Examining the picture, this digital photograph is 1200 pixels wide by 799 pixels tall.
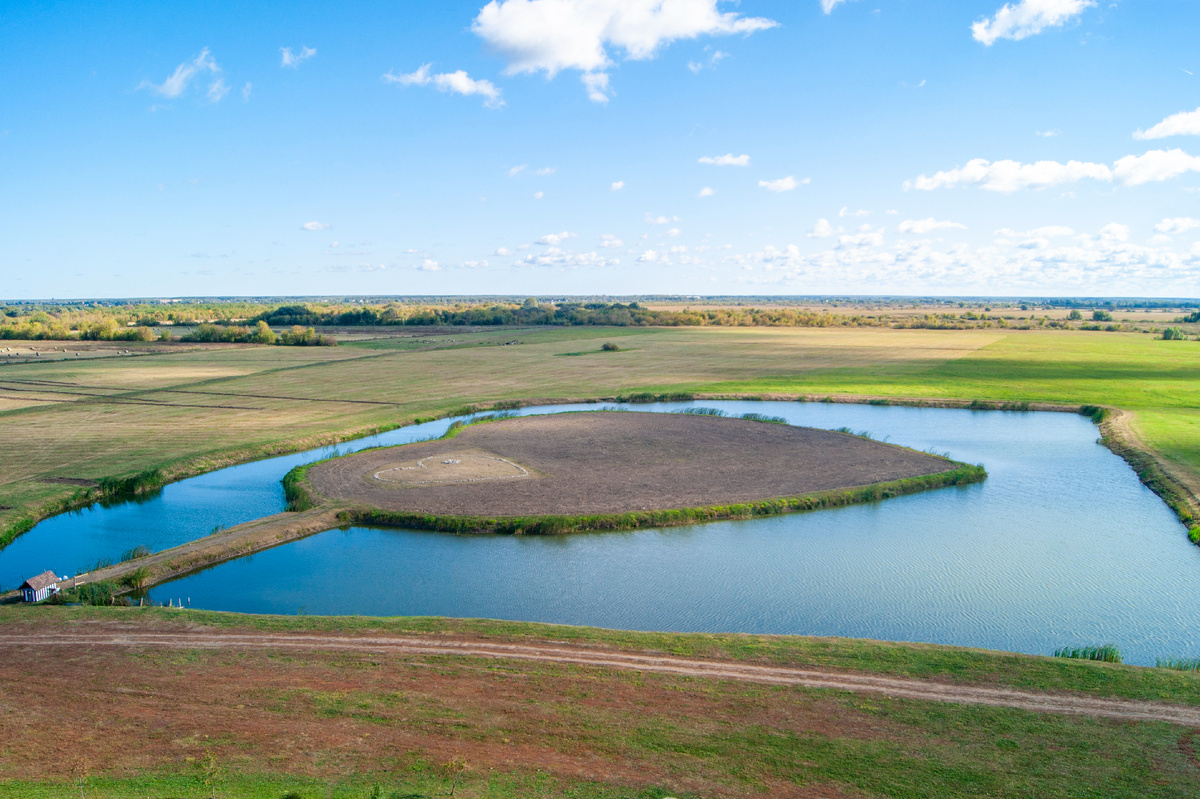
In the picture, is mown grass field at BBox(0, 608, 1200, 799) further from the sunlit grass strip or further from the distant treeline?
the distant treeline

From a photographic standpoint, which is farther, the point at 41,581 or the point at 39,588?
the point at 41,581

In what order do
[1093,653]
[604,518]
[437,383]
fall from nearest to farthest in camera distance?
[1093,653] → [604,518] → [437,383]

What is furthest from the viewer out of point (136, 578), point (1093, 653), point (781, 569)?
point (781, 569)

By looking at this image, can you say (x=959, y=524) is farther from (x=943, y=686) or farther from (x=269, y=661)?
(x=269, y=661)

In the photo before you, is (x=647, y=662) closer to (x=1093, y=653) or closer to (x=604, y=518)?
(x=1093, y=653)

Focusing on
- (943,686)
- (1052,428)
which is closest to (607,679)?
(943,686)

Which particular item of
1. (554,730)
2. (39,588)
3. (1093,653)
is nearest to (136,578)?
(39,588)

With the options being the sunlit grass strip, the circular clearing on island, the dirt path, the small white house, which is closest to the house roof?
the small white house

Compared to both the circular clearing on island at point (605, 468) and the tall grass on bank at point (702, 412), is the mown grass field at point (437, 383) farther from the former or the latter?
the circular clearing on island at point (605, 468)

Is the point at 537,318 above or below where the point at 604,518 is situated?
above
